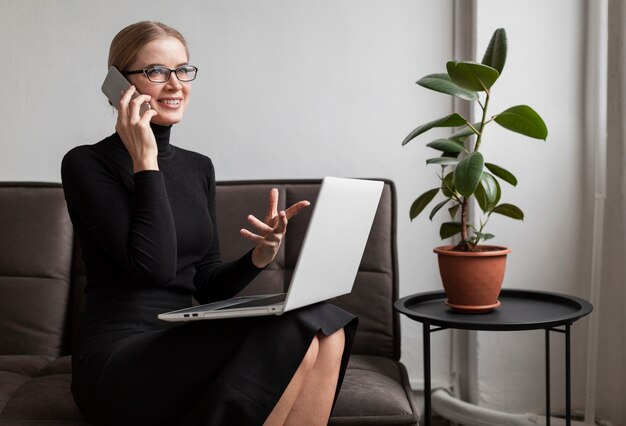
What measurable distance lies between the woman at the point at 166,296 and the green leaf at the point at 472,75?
1.62 ft

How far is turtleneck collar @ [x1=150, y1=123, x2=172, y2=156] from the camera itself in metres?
1.68

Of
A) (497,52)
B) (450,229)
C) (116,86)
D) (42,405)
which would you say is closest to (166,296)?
(42,405)

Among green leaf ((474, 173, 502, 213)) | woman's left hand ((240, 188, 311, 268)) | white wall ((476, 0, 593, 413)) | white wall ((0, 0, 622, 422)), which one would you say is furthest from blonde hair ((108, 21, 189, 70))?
white wall ((476, 0, 593, 413))

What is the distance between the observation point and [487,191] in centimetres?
168

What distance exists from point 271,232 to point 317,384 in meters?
0.36

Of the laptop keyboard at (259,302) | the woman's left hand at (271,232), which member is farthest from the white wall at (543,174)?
the laptop keyboard at (259,302)

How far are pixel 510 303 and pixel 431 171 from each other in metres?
0.61

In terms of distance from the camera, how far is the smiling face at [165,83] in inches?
62.8

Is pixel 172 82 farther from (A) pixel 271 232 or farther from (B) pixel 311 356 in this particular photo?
(B) pixel 311 356

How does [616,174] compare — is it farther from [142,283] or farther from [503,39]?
[142,283]

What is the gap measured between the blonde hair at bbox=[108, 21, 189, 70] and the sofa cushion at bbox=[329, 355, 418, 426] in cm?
92

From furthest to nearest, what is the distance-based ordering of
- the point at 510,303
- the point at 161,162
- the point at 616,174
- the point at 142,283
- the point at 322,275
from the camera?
the point at 616,174 < the point at 510,303 < the point at 161,162 < the point at 142,283 < the point at 322,275

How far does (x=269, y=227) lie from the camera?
5.15ft

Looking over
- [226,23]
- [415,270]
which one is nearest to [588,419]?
[415,270]
